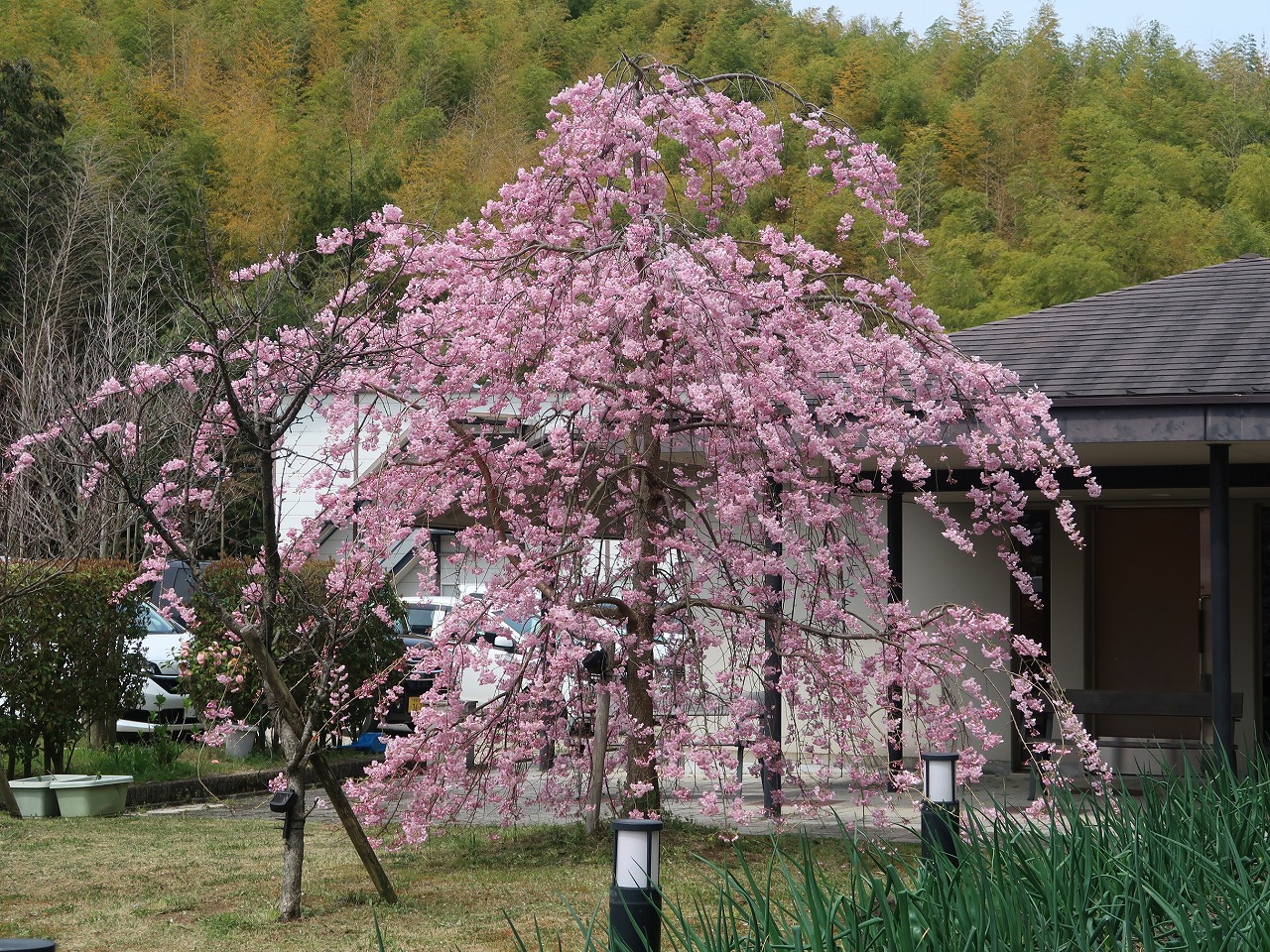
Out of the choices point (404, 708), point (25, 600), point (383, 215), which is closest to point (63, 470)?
point (404, 708)

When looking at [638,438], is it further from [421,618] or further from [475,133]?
[475,133]

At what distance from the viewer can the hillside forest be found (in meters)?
20.4

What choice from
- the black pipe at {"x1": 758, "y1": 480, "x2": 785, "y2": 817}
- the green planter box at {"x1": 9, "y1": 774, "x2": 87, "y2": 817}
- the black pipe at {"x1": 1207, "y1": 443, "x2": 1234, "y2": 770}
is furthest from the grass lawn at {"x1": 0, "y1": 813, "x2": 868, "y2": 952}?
the black pipe at {"x1": 1207, "y1": 443, "x2": 1234, "y2": 770}

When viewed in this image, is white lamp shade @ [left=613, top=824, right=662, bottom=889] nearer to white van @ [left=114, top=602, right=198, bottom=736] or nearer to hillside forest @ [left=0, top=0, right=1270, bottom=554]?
white van @ [left=114, top=602, right=198, bottom=736]

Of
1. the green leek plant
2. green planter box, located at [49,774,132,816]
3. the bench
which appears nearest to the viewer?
the green leek plant

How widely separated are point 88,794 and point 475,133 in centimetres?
3004

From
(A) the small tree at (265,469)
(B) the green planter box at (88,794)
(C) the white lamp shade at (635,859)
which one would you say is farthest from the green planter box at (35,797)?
(C) the white lamp shade at (635,859)

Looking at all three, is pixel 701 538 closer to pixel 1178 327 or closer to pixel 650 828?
pixel 650 828

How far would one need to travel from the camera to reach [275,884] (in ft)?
20.9

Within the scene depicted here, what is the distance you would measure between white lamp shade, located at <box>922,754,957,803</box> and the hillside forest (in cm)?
890

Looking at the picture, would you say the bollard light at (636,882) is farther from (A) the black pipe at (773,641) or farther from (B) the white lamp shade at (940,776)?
(A) the black pipe at (773,641)

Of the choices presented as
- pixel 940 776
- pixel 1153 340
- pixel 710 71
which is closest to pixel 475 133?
pixel 710 71

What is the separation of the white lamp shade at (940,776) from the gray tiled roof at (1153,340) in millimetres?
3085

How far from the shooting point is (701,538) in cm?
701
